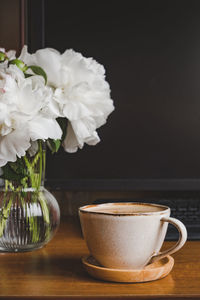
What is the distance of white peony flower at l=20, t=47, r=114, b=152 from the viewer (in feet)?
1.87

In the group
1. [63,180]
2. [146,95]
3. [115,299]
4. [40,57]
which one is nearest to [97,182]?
[63,180]

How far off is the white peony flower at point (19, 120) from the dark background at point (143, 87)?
34 centimetres

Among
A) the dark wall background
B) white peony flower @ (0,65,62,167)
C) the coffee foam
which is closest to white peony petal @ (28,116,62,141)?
white peony flower @ (0,65,62,167)

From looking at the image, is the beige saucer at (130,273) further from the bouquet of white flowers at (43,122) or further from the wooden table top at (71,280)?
the bouquet of white flowers at (43,122)

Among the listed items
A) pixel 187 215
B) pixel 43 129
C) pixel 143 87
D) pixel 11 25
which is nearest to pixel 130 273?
pixel 43 129

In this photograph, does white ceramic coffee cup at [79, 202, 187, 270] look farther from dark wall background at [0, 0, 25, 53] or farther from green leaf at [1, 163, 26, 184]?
dark wall background at [0, 0, 25, 53]

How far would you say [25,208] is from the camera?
589 mm

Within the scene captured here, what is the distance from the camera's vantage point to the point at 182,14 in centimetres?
86

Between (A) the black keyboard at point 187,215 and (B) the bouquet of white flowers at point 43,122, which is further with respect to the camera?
(A) the black keyboard at point 187,215

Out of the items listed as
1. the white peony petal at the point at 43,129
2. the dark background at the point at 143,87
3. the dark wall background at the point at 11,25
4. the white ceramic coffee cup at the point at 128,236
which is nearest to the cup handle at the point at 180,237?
the white ceramic coffee cup at the point at 128,236

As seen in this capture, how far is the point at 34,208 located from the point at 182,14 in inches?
20.1

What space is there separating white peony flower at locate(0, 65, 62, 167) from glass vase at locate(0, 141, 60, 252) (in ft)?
0.22

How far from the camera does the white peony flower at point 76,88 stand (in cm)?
57

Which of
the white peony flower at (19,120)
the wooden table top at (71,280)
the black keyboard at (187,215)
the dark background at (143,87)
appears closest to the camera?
the wooden table top at (71,280)
